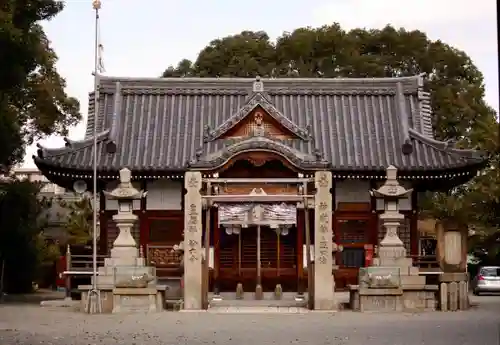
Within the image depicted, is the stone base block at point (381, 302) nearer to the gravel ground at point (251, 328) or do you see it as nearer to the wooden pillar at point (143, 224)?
the gravel ground at point (251, 328)

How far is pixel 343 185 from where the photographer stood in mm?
31469

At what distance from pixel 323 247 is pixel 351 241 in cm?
679

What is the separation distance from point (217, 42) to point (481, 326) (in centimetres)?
3503

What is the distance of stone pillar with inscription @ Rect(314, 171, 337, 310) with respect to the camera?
24438 mm

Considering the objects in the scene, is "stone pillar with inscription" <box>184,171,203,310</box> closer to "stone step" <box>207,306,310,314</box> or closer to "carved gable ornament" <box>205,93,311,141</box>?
"stone step" <box>207,306,310,314</box>

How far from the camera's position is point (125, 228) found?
24828mm

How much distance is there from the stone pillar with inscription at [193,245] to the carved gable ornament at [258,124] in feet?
21.6

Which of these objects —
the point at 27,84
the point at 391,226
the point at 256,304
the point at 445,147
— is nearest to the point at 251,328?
the point at 391,226

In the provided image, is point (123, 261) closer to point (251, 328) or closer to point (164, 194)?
point (251, 328)

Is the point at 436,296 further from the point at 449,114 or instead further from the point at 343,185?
the point at 449,114

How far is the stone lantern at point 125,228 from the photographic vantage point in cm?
2453

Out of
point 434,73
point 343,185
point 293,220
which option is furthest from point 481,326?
point 434,73

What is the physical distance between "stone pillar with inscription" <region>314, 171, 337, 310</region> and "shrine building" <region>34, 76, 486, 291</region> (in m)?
2.74

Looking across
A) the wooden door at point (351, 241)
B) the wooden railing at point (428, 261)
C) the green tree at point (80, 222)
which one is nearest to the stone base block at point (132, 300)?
the wooden railing at point (428, 261)
